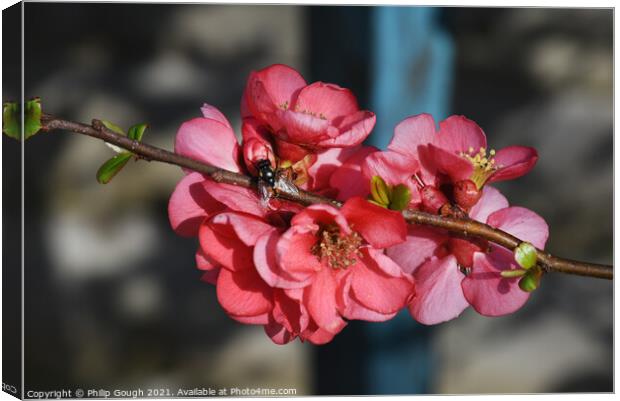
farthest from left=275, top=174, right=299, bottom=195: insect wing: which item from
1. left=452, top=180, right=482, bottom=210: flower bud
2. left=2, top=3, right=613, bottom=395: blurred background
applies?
left=2, top=3, right=613, bottom=395: blurred background

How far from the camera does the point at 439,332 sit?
1117mm

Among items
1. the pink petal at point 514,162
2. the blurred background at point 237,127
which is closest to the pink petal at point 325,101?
the pink petal at point 514,162

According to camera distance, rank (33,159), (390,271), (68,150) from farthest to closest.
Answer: (68,150) → (33,159) → (390,271)

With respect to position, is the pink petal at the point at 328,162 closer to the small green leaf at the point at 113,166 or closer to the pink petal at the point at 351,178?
the pink petal at the point at 351,178

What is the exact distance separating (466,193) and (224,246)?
0.53ft

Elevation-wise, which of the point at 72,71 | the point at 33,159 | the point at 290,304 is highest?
the point at 72,71

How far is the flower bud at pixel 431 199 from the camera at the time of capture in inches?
20.2

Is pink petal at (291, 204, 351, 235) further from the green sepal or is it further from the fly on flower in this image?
the green sepal

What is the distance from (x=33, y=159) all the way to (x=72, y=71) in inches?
4.5

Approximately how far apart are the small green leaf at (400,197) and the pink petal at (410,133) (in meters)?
0.05

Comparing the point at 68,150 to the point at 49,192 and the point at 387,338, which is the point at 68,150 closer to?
the point at 49,192

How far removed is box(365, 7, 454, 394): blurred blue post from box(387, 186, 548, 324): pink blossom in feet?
1.49

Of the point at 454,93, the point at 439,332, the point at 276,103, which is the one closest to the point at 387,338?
the point at 439,332

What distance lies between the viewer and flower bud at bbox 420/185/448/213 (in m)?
0.51
